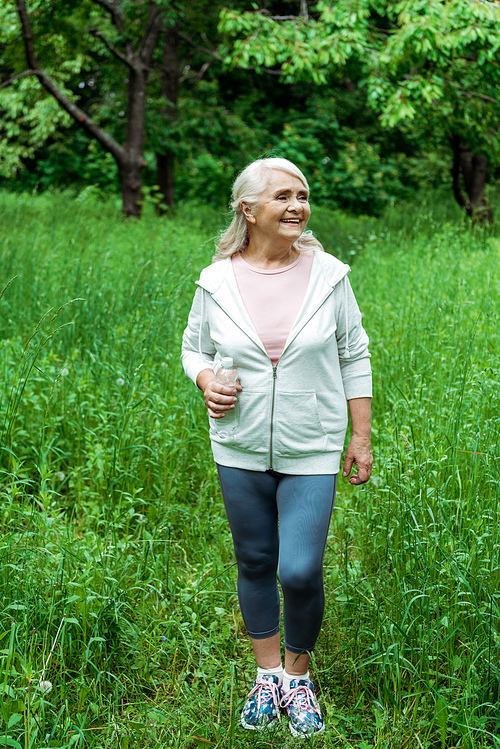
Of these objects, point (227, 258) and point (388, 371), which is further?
point (388, 371)

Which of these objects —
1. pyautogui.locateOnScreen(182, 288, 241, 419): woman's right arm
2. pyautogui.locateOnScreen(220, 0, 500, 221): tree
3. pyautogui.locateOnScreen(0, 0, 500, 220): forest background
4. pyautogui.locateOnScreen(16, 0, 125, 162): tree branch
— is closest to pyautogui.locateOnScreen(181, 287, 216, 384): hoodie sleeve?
pyautogui.locateOnScreen(182, 288, 241, 419): woman's right arm

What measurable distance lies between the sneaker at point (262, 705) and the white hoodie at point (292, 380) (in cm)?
84

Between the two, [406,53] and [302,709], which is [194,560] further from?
[406,53]

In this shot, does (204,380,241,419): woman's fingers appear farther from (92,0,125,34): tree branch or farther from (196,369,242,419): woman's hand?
(92,0,125,34): tree branch

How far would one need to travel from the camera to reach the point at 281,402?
233 centimetres

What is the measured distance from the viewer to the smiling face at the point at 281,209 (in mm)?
2357

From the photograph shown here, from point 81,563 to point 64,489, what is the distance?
1.26 meters

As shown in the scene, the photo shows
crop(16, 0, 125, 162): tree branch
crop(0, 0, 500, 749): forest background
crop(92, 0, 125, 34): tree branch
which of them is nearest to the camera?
crop(0, 0, 500, 749): forest background

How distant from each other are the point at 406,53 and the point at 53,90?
6.25 metres

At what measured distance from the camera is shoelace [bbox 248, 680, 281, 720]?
8.21 feet

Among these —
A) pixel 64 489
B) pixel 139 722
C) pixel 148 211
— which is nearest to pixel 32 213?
pixel 148 211

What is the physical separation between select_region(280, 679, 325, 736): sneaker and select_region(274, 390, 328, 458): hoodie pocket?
0.90m

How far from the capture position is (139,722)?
241 centimetres

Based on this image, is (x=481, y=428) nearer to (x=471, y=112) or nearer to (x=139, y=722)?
(x=139, y=722)
